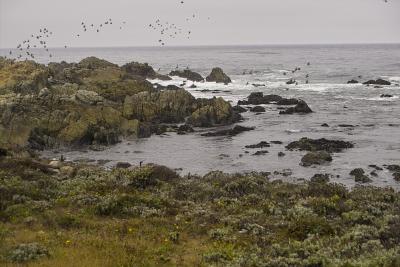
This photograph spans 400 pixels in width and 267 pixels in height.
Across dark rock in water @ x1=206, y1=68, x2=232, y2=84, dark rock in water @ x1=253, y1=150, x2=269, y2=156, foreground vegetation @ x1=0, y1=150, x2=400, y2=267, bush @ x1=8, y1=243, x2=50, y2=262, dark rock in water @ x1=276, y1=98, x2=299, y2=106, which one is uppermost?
bush @ x1=8, y1=243, x2=50, y2=262

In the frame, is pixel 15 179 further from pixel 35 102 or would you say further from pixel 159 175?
pixel 35 102

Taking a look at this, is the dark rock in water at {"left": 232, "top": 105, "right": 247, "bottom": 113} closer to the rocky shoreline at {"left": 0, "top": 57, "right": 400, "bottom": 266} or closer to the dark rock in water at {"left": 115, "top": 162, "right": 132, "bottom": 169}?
the rocky shoreline at {"left": 0, "top": 57, "right": 400, "bottom": 266}

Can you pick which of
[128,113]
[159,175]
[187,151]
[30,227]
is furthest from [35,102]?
[30,227]

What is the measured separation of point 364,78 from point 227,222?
9180 cm

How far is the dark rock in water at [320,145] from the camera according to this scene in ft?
126

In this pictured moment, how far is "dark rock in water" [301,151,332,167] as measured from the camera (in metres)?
33.9

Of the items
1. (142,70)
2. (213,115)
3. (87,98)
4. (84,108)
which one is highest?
(142,70)

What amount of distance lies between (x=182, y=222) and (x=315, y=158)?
66.9 ft

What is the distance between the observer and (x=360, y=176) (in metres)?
29.5

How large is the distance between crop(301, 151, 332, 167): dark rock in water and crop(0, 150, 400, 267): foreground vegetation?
1101 centimetres

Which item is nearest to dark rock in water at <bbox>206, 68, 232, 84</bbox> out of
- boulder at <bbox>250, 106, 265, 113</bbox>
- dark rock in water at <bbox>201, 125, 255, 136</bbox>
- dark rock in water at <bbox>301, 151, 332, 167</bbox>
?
boulder at <bbox>250, 106, 265, 113</bbox>

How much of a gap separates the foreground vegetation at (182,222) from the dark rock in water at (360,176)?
638 centimetres

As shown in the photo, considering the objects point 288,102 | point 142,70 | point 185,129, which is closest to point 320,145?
point 185,129

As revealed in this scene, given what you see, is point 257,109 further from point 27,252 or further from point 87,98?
point 27,252
